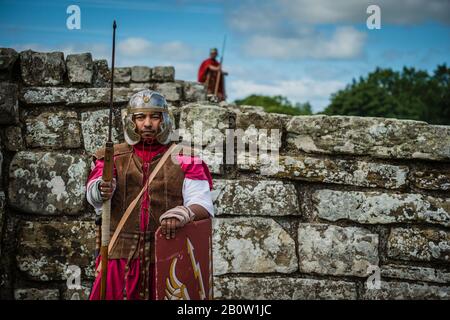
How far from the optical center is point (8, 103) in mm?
3711

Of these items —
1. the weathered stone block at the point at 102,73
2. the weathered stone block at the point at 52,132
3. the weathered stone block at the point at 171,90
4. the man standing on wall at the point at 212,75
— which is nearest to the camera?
the weathered stone block at the point at 52,132

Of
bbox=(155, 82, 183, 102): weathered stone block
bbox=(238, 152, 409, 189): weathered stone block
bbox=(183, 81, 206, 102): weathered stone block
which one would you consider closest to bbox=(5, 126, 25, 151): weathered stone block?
bbox=(238, 152, 409, 189): weathered stone block

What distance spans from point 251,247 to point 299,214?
391 millimetres

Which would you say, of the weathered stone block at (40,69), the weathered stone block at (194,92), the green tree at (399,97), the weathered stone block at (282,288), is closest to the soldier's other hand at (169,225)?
the weathered stone block at (282,288)

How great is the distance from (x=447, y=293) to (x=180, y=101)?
437 cm

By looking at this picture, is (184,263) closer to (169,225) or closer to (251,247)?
(169,225)

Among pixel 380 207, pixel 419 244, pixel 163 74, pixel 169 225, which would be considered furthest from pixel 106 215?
pixel 163 74

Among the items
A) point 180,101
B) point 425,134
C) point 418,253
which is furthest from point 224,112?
point 180,101

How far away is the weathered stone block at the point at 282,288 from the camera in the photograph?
11.8 ft

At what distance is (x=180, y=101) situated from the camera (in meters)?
7.07

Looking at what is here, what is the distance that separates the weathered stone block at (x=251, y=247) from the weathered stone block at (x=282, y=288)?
66 millimetres

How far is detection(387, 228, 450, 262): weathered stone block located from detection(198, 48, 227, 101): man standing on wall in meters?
9.08

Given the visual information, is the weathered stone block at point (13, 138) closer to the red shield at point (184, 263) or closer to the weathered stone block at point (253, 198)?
the weathered stone block at point (253, 198)
